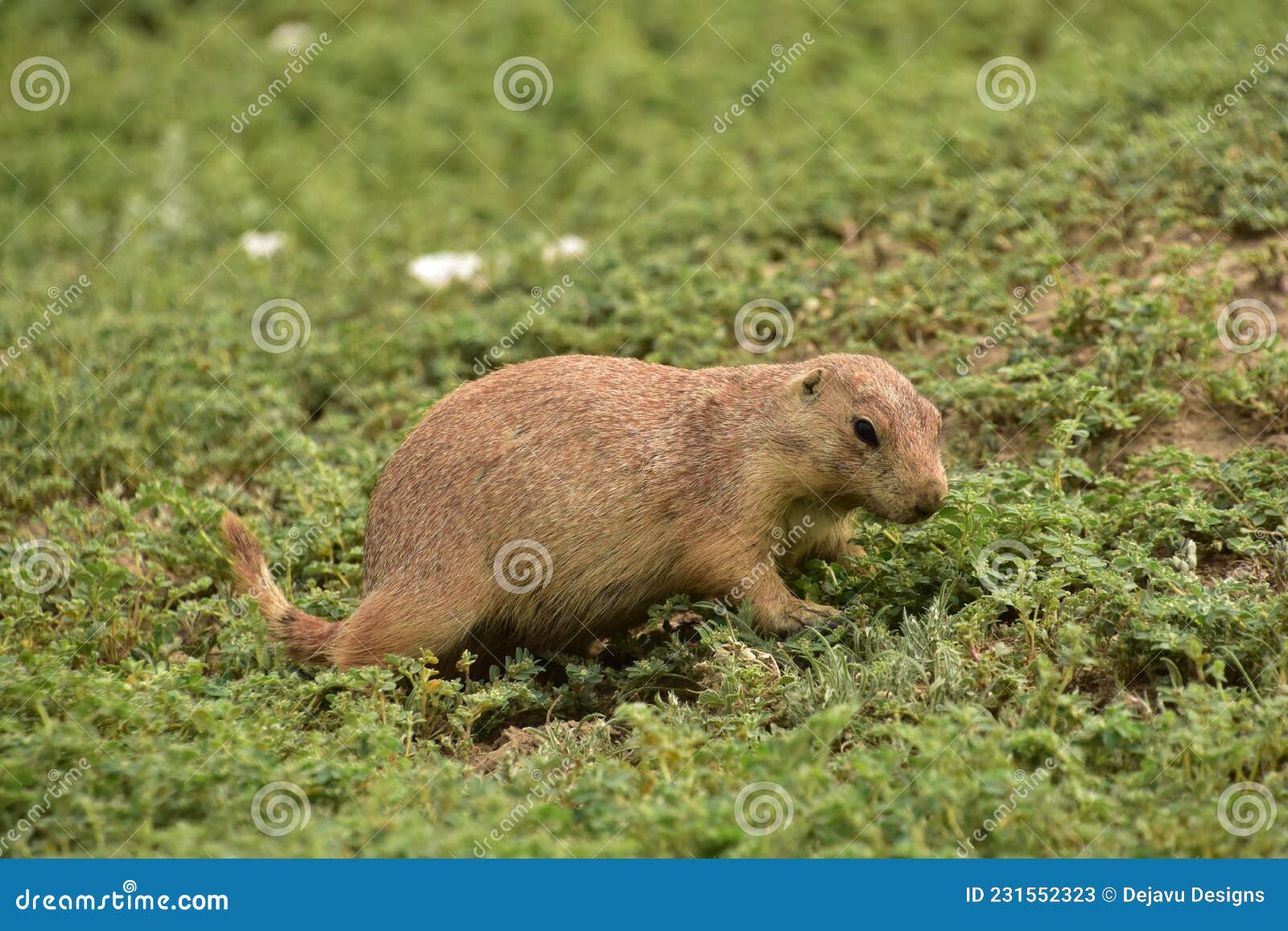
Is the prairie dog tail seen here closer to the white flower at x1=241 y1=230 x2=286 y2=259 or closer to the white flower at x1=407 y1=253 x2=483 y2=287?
the white flower at x1=407 y1=253 x2=483 y2=287

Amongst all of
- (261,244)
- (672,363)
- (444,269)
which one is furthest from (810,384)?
(261,244)

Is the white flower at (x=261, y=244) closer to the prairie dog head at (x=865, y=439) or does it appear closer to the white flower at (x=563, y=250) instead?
the white flower at (x=563, y=250)

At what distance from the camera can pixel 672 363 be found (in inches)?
360

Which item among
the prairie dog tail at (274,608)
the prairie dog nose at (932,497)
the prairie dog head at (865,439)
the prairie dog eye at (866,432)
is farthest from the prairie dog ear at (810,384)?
the prairie dog tail at (274,608)

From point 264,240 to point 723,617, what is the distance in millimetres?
7865

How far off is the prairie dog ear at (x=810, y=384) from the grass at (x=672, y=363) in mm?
833

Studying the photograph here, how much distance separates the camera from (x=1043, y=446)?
307 inches

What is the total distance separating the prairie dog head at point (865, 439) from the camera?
623cm

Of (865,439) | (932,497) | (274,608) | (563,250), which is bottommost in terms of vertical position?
(274,608)

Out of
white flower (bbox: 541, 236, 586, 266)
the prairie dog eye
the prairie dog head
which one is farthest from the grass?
the prairie dog eye

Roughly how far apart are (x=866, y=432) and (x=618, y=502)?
120 centimetres

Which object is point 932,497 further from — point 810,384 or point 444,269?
point 444,269

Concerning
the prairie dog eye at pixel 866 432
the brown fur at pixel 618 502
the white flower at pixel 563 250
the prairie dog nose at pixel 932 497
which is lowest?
the brown fur at pixel 618 502

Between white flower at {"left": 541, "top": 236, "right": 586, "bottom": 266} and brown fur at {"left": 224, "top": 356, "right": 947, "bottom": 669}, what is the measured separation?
4654mm
